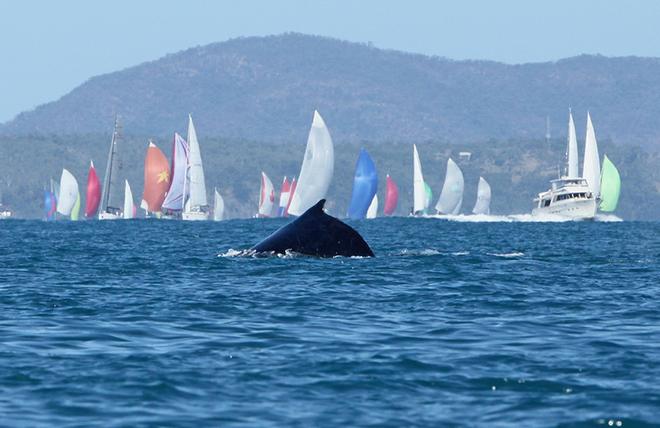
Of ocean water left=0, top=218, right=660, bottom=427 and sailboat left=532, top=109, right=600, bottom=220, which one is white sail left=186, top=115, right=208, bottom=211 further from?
ocean water left=0, top=218, right=660, bottom=427

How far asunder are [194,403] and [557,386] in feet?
13.3

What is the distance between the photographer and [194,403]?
14.0 metres

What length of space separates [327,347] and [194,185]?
95705 millimetres

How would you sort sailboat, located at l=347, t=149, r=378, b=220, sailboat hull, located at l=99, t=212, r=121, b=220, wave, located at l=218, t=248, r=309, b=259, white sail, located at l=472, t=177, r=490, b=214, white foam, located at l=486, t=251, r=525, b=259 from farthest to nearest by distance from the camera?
white sail, located at l=472, t=177, r=490, b=214, sailboat hull, located at l=99, t=212, r=121, b=220, sailboat, located at l=347, t=149, r=378, b=220, white foam, located at l=486, t=251, r=525, b=259, wave, located at l=218, t=248, r=309, b=259

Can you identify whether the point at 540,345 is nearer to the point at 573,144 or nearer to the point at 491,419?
the point at 491,419

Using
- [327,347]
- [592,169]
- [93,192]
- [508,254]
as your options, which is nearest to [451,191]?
[592,169]

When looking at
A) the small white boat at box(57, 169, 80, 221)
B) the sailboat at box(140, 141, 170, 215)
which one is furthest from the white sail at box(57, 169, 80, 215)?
the sailboat at box(140, 141, 170, 215)

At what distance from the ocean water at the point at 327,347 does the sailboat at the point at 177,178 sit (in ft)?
260

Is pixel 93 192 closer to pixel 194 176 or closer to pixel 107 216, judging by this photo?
pixel 107 216

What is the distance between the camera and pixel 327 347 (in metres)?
17.9

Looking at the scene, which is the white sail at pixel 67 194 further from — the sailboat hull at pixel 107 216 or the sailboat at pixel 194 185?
the sailboat at pixel 194 185

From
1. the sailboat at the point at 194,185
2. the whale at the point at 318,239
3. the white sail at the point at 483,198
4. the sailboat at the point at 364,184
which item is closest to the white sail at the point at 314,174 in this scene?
the sailboat at the point at 194,185

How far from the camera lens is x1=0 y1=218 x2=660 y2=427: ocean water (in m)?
13.7

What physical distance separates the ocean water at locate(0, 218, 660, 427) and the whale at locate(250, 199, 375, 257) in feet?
3.79
